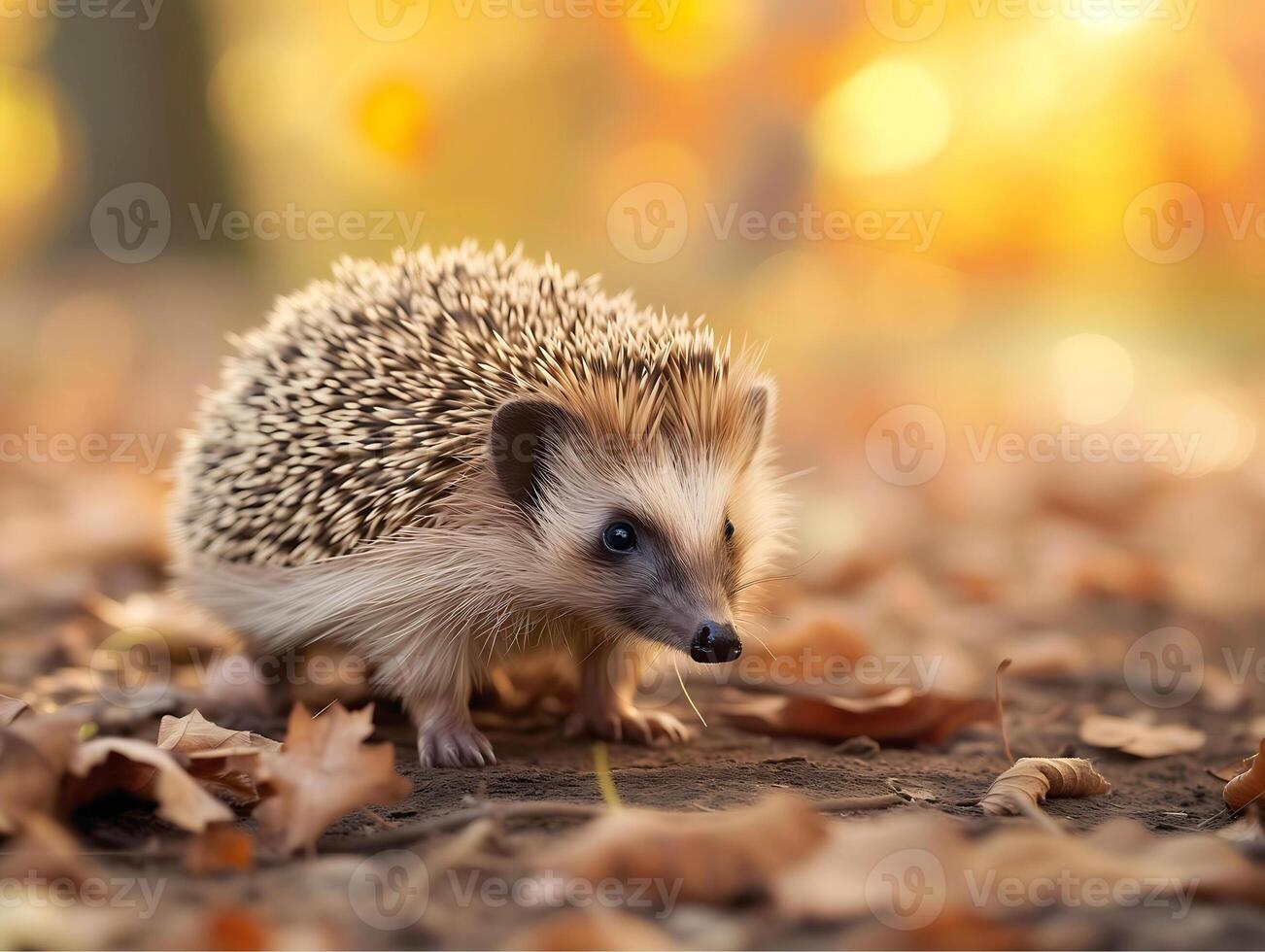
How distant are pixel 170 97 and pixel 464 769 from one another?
7651 mm

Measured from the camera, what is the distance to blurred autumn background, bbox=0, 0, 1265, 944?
265 inches

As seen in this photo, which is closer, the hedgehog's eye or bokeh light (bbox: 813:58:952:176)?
the hedgehog's eye

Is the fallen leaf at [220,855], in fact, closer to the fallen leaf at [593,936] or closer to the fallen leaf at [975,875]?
the fallen leaf at [593,936]

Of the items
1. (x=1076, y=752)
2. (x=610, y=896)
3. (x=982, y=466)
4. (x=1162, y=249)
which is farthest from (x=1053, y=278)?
(x=610, y=896)

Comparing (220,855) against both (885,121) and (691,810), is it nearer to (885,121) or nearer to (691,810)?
(691,810)

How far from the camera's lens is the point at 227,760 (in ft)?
7.07

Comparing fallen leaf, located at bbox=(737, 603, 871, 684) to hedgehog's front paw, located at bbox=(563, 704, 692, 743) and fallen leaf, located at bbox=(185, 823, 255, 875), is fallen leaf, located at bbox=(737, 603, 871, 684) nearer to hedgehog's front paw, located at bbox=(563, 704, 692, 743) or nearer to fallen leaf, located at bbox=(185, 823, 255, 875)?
hedgehog's front paw, located at bbox=(563, 704, 692, 743)

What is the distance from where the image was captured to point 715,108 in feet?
36.3

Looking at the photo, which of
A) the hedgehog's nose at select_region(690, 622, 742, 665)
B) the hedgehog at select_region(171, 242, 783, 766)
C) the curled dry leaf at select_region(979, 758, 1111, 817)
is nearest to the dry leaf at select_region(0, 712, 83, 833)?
the hedgehog at select_region(171, 242, 783, 766)

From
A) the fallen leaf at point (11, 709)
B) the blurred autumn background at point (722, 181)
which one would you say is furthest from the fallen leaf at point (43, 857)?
the blurred autumn background at point (722, 181)

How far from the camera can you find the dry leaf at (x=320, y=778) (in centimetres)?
192

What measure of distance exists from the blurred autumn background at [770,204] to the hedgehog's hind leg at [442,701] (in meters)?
2.80

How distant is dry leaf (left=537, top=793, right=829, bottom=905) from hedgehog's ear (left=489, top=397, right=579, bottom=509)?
121 centimetres

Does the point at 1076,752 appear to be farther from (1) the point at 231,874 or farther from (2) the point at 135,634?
(2) the point at 135,634
